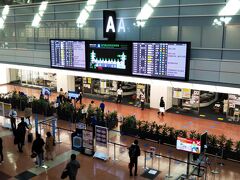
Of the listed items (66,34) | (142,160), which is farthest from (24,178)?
(66,34)

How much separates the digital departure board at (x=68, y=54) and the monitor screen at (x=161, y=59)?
137 inches

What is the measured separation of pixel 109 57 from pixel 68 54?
3.16 m

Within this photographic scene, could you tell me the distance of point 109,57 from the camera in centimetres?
1540

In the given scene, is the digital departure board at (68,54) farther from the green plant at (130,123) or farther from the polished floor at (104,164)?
the polished floor at (104,164)

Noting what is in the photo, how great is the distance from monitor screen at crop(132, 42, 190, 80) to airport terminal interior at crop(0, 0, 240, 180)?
47 mm

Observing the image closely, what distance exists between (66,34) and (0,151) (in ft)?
30.9

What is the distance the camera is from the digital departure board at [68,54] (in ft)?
54.5

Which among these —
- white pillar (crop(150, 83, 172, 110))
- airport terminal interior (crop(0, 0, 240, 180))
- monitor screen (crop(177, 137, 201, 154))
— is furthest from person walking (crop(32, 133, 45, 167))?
white pillar (crop(150, 83, 172, 110))

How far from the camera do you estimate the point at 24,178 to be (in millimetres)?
11461

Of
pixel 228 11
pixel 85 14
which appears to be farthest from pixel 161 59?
pixel 85 14

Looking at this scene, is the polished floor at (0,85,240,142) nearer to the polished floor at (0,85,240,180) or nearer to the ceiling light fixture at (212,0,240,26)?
the polished floor at (0,85,240,180)

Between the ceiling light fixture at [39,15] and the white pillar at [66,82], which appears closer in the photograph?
the ceiling light fixture at [39,15]

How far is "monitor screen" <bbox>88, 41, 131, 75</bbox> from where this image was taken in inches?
586

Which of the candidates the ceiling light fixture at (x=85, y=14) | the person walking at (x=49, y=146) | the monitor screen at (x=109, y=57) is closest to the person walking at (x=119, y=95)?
the ceiling light fixture at (x=85, y=14)
